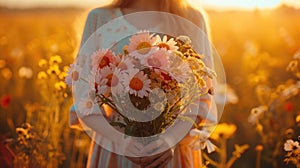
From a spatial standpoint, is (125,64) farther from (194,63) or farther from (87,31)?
(87,31)

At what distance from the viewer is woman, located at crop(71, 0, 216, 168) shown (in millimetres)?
2891

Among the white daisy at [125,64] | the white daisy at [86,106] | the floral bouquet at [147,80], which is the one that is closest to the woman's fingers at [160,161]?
the floral bouquet at [147,80]

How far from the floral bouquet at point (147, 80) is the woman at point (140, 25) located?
392 millimetres

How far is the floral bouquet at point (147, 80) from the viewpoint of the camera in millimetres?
2320

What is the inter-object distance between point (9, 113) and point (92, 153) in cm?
259

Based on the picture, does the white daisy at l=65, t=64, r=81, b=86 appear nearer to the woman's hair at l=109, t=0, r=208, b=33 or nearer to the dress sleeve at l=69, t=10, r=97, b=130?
the dress sleeve at l=69, t=10, r=97, b=130

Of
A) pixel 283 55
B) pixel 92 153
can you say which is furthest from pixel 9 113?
pixel 283 55

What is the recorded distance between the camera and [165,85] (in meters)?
2.36

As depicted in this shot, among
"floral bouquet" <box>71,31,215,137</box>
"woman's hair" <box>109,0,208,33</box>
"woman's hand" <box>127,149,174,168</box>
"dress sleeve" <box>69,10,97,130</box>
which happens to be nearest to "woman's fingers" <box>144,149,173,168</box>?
"woman's hand" <box>127,149,174,168</box>

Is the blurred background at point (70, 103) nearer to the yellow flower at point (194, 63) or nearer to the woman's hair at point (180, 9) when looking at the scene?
the woman's hair at point (180, 9)

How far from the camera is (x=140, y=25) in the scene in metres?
3.08

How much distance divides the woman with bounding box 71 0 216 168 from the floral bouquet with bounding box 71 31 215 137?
0.39 metres

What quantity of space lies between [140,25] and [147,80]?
807mm

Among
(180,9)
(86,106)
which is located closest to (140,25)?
(180,9)
